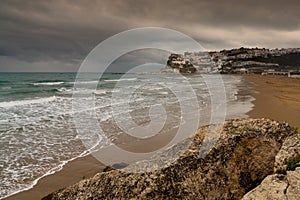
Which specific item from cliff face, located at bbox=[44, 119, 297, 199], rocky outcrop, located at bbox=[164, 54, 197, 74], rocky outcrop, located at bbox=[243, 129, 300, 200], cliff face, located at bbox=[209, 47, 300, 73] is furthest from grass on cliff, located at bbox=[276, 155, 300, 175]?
rocky outcrop, located at bbox=[164, 54, 197, 74]

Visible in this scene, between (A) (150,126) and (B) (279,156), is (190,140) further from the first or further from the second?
(A) (150,126)

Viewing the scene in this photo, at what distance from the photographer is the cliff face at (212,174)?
317cm

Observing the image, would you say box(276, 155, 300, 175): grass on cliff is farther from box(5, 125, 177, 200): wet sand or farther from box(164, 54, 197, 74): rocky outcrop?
box(164, 54, 197, 74): rocky outcrop

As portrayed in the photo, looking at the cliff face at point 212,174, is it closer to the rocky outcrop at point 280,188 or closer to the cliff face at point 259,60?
the rocky outcrop at point 280,188

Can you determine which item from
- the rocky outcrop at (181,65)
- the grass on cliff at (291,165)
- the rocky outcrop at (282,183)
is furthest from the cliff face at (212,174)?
the rocky outcrop at (181,65)

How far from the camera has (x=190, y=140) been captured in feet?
12.8

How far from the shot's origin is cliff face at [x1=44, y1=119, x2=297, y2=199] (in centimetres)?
317

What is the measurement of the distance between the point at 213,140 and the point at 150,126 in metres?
8.33

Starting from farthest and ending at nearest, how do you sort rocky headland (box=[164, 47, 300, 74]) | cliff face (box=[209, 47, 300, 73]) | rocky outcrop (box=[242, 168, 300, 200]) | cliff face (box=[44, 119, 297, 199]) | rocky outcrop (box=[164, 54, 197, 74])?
A: 1. rocky outcrop (box=[164, 54, 197, 74])
2. cliff face (box=[209, 47, 300, 73])
3. rocky headland (box=[164, 47, 300, 74])
4. cliff face (box=[44, 119, 297, 199])
5. rocky outcrop (box=[242, 168, 300, 200])

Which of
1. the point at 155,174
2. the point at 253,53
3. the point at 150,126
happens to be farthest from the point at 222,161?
the point at 253,53

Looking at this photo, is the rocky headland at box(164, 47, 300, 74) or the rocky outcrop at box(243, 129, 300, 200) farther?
the rocky headland at box(164, 47, 300, 74)

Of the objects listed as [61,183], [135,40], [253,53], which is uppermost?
[253,53]

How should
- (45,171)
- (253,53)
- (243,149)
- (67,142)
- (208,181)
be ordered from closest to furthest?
1. (208,181)
2. (243,149)
3. (45,171)
4. (67,142)
5. (253,53)

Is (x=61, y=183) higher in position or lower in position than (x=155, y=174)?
lower
